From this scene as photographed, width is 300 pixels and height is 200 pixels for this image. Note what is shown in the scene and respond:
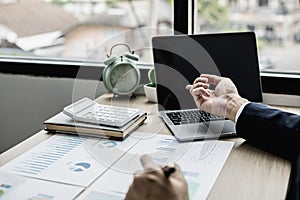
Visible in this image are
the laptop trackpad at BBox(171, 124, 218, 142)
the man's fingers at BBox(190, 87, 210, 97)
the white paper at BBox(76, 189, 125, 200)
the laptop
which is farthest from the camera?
the laptop

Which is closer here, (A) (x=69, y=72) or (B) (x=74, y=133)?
(B) (x=74, y=133)

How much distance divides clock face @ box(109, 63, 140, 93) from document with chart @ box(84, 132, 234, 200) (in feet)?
1.21

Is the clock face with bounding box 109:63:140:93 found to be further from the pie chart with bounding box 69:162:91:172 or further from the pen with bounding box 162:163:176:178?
the pen with bounding box 162:163:176:178

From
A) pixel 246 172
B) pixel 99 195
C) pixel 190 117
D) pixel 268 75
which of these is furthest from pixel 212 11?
pixel 99 195

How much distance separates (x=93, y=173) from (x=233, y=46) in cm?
75

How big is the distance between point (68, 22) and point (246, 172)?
4.15 feet

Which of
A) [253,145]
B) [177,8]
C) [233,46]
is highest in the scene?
[177,8]

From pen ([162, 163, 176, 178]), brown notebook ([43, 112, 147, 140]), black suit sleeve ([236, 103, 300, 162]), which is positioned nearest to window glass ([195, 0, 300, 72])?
black suit sleeve ([236, 103, 300, 162])

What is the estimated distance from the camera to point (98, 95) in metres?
1.87

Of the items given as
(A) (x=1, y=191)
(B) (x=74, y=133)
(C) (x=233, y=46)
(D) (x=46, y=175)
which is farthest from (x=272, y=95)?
(A) (x=1, y=191)

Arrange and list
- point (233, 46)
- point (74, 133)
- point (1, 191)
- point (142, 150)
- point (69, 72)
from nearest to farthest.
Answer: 1. point (1, 191)
2. point (142, 150)
3. point (74, 133)
4. point (233, 46)
5. point (69, 72)

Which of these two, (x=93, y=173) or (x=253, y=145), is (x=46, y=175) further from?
(x=253, y=145)

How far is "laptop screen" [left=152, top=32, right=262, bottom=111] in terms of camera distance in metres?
1.59

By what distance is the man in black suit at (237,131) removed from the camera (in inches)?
33.6
